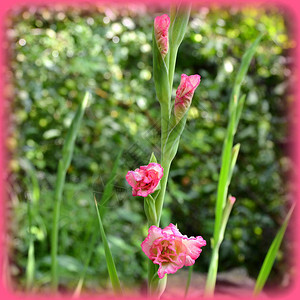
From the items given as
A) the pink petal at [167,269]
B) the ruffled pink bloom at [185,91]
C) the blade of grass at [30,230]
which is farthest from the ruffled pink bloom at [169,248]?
the blade of grass at [30,230]

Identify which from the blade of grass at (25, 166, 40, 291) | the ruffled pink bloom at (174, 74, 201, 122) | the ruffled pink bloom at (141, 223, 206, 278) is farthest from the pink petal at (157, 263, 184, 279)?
the blade of grass at (25, 166, 40, 291)

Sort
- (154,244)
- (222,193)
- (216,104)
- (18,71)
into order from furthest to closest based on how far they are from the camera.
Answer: (216,104), (18,71), (222,193), (154,244)

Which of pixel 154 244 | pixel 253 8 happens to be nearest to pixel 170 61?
pixel 154 244

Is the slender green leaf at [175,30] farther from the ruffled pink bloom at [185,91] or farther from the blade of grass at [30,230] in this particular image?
the blade of grass at [30,230]

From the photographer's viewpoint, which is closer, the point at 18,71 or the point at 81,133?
the point at 18,71

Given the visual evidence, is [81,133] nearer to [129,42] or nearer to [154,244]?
[129,42]

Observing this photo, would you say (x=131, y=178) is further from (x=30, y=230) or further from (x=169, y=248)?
(x=30, y=230)

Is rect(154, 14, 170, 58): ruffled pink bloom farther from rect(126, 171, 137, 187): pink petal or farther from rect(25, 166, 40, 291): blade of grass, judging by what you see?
rect(25, 166, 40, 291): blade of grass
